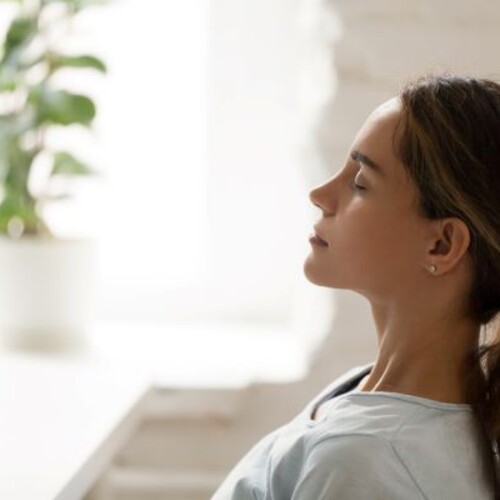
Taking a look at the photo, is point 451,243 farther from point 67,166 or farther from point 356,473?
point 67,166

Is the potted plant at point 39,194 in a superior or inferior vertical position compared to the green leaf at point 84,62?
inferior

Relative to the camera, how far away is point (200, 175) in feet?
7.49

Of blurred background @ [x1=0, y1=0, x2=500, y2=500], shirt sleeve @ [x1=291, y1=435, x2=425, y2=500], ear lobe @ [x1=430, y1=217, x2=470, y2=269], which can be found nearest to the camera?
shirt sleeve @ [x1=291, y1=435, x2=425, y2=500]

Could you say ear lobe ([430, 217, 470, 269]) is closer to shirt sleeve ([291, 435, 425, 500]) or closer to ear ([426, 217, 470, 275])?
ear ([426, 217, 470, 275])

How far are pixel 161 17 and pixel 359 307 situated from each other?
671 millimetres

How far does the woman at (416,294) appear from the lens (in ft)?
3.42

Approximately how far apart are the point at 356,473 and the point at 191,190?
134 centimetres

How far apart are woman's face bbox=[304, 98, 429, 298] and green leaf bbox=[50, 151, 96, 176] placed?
2.98 feet

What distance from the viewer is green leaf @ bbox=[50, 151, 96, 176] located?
6.68 ft

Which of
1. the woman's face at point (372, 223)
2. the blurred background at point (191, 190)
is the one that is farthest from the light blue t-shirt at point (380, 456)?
the blurred background at point (191, 190)

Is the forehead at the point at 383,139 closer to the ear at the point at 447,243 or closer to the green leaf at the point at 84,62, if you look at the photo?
the ear at the point at 447,243

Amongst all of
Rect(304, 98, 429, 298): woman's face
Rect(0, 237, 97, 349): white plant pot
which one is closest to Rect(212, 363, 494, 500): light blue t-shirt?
Rect(304, 98, 429, 298): woman's face

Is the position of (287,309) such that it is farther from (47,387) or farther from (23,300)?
(47,387)

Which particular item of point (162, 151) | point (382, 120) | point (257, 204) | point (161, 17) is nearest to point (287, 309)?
point (257, 204)
